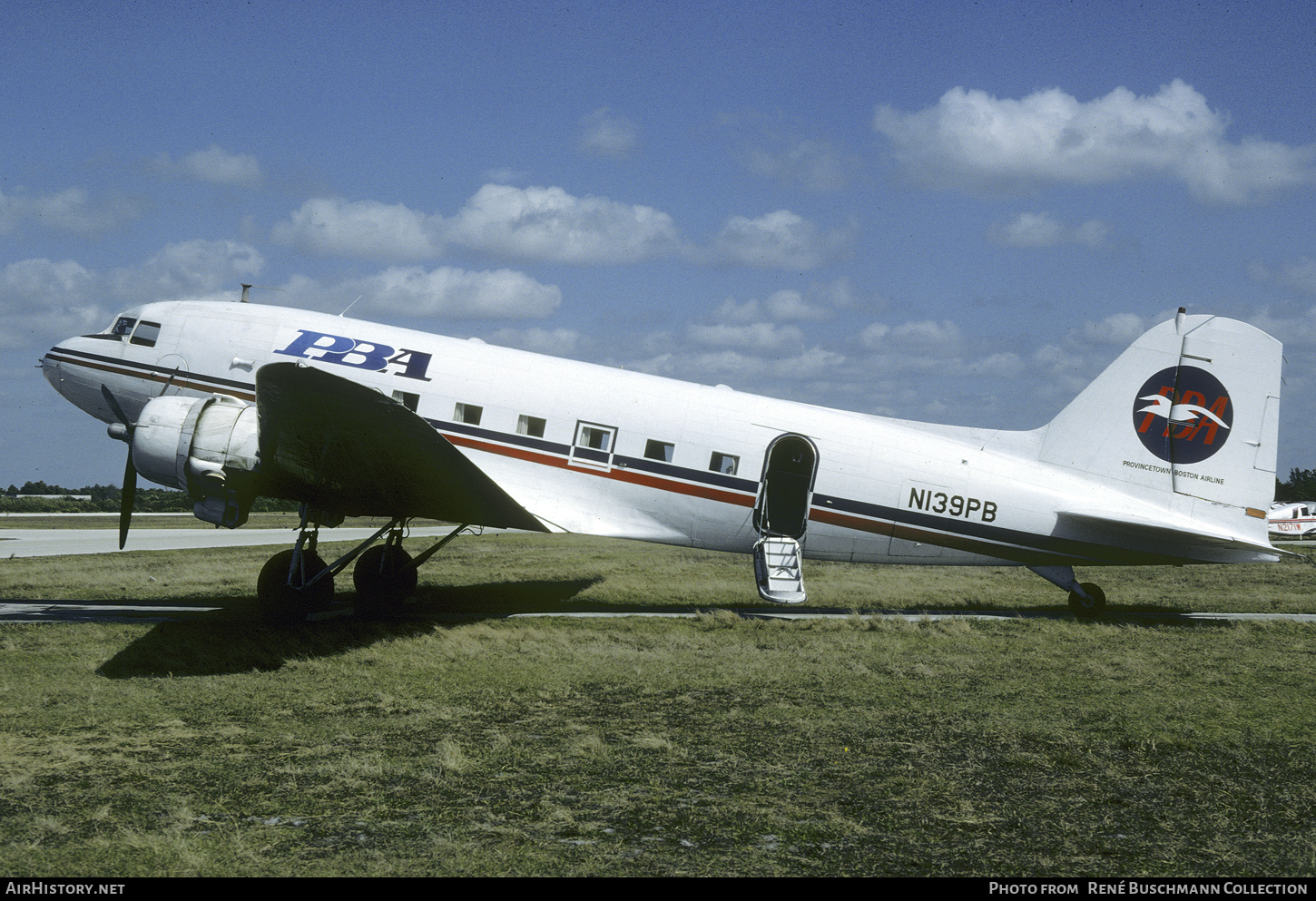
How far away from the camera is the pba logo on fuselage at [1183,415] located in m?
14.0

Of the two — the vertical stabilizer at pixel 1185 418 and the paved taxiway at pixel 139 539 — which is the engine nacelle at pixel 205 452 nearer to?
the vertical stabilizer at pixel 1185 418

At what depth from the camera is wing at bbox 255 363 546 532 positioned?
10.1m

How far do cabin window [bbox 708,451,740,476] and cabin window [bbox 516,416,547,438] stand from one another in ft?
9.02

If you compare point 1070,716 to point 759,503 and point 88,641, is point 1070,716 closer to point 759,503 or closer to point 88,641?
point 759,503

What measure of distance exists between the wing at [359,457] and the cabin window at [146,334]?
4405mm

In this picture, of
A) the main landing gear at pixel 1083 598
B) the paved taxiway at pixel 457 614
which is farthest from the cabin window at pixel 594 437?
the main landing gear at pixel 1083 598

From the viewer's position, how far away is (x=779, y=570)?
13.4m

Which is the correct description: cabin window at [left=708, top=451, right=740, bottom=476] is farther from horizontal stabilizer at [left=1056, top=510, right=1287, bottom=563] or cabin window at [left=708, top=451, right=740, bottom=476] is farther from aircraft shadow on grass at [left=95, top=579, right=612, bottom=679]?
horizontal stabilizer at [left=1056, top=510, right=1287, bottom=563]

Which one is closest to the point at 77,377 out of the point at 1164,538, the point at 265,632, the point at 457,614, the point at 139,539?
the point at 265,632

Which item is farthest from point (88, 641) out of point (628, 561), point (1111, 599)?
point (1111, 599)

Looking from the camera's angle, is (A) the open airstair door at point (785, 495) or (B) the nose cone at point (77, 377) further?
(B) the nose cone at point (77, 377)

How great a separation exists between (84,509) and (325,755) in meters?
60.4

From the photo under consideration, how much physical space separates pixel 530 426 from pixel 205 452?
4.67 meters
